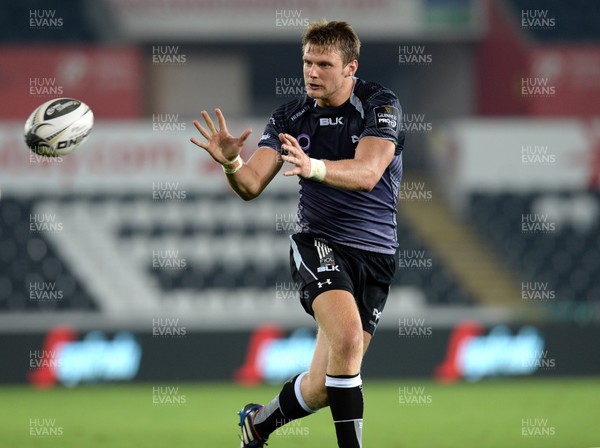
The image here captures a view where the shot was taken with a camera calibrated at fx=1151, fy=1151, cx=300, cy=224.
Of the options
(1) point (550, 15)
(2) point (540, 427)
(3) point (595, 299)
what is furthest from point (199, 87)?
(2) point (540, 427)

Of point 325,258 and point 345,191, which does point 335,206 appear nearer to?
point 345,191

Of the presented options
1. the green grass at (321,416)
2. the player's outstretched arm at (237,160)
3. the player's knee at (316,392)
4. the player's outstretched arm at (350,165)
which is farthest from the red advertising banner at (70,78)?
the player's outstretched arm at (350,165)

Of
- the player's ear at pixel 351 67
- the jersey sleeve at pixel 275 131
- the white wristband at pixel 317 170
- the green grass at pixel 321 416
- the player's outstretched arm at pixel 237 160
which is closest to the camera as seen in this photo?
the white wristband at pixel 317 170

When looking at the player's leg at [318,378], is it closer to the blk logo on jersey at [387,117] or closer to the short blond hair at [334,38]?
the blk logo on jersey at [387,117]

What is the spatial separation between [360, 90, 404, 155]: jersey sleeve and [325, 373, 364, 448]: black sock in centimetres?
132

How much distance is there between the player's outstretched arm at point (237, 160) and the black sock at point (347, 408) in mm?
1177

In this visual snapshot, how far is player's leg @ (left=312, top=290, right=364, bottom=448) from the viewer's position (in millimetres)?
6043

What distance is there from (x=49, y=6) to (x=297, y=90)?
5017 millimetres

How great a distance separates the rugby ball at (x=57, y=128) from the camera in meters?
7.23

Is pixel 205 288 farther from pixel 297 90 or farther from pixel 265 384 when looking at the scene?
pixel 297 90

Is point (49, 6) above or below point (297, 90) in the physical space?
above

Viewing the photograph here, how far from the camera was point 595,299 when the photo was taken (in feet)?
62.5

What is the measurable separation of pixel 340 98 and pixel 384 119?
1.12ft

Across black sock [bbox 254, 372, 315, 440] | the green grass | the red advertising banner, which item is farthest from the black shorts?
the red advertising banner
